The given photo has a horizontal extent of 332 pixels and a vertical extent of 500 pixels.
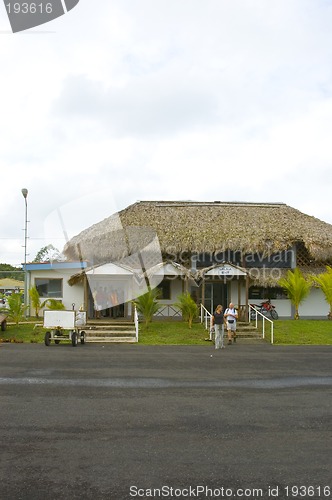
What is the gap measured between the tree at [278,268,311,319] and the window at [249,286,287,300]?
1.65 meters

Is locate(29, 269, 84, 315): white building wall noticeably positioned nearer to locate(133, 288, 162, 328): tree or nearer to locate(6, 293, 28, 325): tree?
locate(6, 293, 28, 325): tree

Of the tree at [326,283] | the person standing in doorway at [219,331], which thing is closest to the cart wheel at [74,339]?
the person standing in doorway at [219,331]

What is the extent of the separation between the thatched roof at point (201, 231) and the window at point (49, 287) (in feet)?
7.56

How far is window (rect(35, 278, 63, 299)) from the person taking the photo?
29.1 metres

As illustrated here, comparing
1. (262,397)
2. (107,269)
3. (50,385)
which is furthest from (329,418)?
(107,269)

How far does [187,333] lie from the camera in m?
22.8

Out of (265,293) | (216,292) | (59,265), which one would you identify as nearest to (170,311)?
(216,292)

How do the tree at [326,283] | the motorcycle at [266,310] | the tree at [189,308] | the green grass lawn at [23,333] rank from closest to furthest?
the green grass lawn at [23,333]
the tree at [189,308]
the tree at [326,283]
the motorcycle at [266,310]

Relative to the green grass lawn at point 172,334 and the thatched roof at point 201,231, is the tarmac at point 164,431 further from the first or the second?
the thatched roof at point 201,231

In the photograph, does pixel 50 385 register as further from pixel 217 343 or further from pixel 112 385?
pixel 217 343

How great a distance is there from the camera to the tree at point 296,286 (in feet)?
87.6

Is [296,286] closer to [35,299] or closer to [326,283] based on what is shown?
[326,283]

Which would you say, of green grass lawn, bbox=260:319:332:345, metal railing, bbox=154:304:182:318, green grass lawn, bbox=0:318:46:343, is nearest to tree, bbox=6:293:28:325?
green grass lawn, bbox=0:318:46:343

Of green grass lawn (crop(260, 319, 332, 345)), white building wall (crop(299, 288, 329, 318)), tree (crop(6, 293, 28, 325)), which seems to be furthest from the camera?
white building wall (crop(299, 288, 329, 318))
